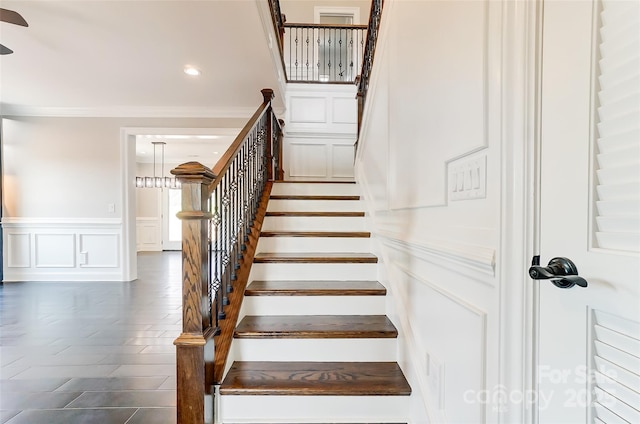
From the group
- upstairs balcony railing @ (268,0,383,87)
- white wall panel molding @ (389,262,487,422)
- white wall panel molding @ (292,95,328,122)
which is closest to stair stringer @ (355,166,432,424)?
white wall panel molding @ (389,262,487,422)

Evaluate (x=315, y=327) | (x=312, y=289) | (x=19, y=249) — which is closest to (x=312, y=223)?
(x=312, y=289)

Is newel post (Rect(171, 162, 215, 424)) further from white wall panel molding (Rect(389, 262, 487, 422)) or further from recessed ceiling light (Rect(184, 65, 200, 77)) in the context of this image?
recessed ceiling light (Rect(184, 65, 200, 77))

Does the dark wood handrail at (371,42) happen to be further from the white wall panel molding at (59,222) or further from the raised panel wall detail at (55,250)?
the raised panel wall detail at (55,250)

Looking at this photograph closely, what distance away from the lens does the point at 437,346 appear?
1.21 m

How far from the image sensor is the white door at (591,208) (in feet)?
1.81

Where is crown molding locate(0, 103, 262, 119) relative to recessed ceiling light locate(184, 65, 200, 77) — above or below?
below

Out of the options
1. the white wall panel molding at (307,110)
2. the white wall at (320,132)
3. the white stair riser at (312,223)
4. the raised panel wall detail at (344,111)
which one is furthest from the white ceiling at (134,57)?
the white stair riser at (312,223)

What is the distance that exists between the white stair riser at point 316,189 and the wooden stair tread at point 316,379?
2.00 m

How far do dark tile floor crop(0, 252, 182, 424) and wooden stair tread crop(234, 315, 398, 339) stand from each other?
21.8 inches

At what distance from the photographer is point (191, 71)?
3.44 metres

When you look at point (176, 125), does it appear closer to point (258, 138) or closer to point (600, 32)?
point (258, 138)

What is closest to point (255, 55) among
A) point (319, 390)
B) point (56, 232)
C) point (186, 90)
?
point (186, 90)

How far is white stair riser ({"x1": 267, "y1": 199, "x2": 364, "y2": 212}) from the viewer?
303cm

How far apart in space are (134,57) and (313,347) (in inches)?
129
